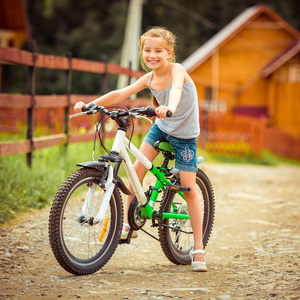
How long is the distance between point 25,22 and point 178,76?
18.0 metres

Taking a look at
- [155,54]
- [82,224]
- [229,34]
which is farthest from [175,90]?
[229,34]

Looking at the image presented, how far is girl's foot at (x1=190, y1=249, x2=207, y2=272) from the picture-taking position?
174 inches

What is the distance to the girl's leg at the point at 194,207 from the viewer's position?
14.6ft

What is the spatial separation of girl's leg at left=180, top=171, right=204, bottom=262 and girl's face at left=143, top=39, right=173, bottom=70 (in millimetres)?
813

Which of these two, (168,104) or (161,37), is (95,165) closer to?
(168,104)

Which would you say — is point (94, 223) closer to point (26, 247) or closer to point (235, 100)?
point (26, 247)

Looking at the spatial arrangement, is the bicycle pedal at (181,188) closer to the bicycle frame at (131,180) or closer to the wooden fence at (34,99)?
the bicycle frame at (131,180)

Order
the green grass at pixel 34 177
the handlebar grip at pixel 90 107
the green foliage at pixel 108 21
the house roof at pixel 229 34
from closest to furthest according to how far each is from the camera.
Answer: the handlebar grip at pixel 90 107 → the green grass at pixel 34 177 → the house roof at pixel 229 34 → the green foliage at pixel 108 21

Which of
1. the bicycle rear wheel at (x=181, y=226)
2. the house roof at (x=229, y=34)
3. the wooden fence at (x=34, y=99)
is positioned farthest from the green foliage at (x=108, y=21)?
the bicycle rear wheel at (x=181, y=226)

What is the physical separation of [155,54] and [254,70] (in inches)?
1161

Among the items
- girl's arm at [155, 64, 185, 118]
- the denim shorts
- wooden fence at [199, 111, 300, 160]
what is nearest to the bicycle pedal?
the denim shorts

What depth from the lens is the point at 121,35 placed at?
43.4m

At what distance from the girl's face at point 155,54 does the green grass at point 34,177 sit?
953 millimetres

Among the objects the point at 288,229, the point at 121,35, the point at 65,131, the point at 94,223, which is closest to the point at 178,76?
the point at 94,223
